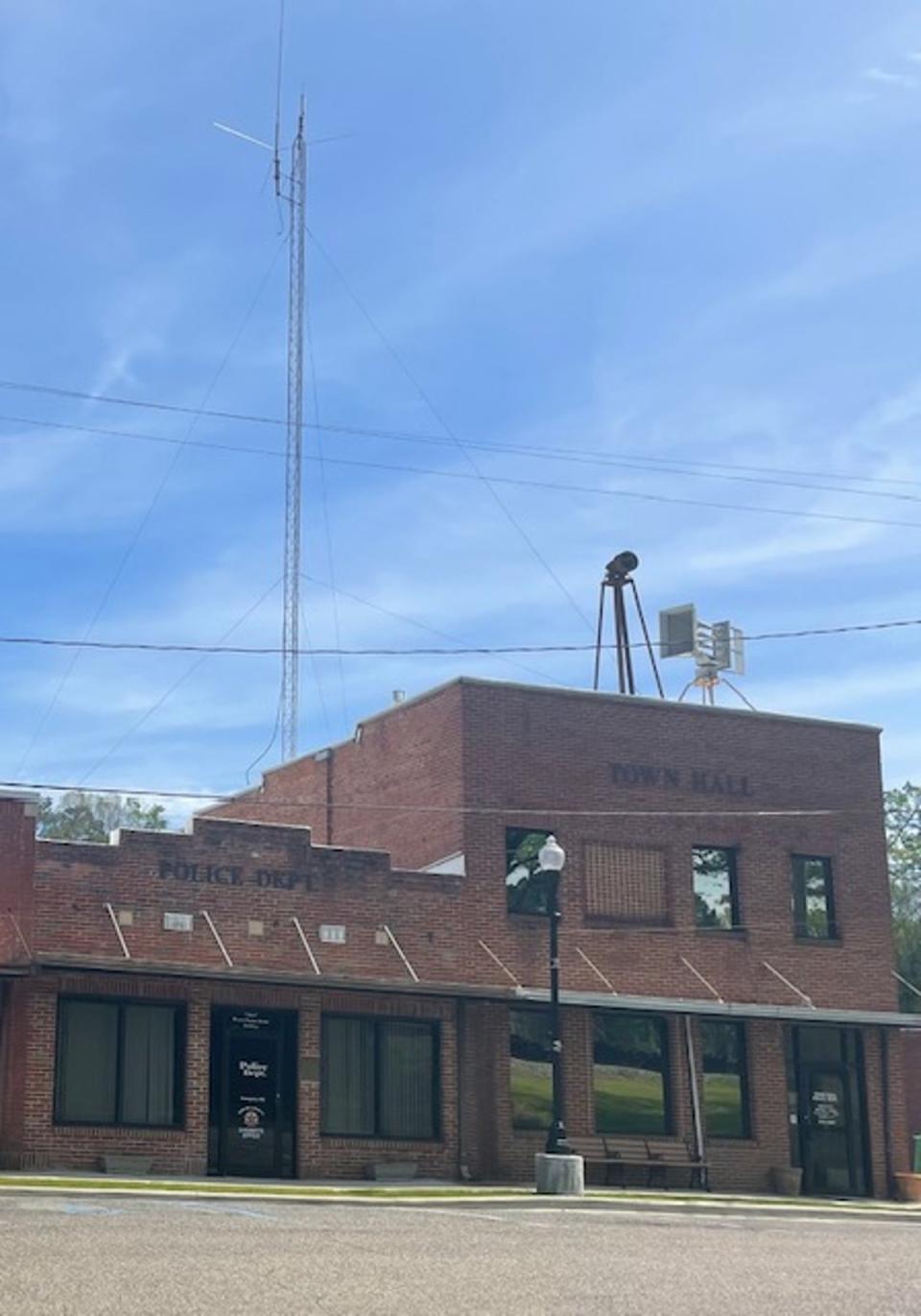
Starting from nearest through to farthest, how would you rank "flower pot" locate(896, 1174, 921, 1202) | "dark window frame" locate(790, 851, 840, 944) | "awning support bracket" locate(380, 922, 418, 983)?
"awning support bracket" locate(380, 922, 418, 983) → "flower pot" locate(896, 1174, 921, 1202) → "dark window frame" locate(790, 851, 840, 944)

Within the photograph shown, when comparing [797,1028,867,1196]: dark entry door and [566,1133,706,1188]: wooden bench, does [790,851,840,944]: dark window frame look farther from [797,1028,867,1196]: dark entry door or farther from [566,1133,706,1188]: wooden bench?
[566,1133,706,1188]: wooden bench

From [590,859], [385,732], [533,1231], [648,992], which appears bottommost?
[533,1231]

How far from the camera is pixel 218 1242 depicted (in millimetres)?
16047

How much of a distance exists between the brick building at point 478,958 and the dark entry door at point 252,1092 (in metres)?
0.04

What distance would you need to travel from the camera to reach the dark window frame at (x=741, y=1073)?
109ft

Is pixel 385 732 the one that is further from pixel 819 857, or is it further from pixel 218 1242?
pixel 218 1242

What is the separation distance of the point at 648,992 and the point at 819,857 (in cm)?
469

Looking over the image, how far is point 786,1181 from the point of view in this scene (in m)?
33.2

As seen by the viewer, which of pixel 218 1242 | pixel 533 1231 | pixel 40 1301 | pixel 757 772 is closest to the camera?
pixel 40 1301

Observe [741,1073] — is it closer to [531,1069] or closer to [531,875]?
[531,1069]

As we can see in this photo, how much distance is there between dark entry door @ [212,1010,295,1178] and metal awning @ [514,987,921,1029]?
387 centimetres

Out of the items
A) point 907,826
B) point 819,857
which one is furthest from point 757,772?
point 907,826

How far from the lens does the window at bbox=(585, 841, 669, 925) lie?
33250mm

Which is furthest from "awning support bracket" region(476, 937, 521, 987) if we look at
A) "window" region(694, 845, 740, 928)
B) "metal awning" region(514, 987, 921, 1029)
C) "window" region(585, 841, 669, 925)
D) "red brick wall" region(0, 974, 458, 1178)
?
"window" region(694, 845, 740, 928)
